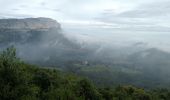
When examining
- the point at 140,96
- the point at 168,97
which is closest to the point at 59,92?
the point at 140,96

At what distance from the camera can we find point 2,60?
4050 cm

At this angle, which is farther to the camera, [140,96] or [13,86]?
[140,96]

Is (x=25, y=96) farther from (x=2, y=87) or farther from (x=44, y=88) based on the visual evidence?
(x=44, y=88)

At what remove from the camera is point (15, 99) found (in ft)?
129

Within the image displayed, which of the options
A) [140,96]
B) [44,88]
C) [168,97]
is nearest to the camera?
[44,88]

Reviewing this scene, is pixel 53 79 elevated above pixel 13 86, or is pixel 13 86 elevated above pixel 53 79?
pixel 13 86

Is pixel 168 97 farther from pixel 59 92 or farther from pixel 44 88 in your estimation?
pixel 59 92

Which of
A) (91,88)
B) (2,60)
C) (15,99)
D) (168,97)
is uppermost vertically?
(2,60)

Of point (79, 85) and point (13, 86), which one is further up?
point (13, 86)

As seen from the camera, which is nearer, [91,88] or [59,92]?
[59,92]

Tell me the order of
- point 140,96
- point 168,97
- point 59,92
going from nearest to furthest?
point 59,92, point 140,96, point 168,97

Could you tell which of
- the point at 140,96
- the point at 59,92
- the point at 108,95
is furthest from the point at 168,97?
the point at 59,92

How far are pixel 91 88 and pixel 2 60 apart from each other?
3792 cm

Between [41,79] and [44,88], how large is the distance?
291 centimetres
